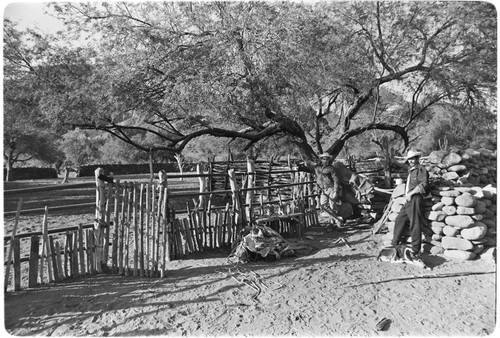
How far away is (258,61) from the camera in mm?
6723

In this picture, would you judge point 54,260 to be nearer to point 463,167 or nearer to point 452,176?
point 452,176

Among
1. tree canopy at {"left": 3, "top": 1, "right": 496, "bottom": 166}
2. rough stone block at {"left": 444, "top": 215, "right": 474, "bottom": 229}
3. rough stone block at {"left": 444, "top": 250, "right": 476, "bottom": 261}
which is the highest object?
tree canopy at {"left": 3, "top": 1, "right": 496, "bottom": 166}

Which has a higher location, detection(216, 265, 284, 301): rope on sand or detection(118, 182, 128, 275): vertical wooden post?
detection(118, 182, 128, 275): vertical wooden post

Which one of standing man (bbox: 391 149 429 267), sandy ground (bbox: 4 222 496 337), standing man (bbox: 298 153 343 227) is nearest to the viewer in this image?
sandy ground (bbox: 4 222 496 337)

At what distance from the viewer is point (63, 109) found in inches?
308

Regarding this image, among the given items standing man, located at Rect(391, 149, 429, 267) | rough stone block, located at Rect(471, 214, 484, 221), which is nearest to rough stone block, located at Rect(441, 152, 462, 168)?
standing man, located at Rect(391, 149, 429, 267)

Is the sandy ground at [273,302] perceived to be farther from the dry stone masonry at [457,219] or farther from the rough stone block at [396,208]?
the rough stone block at [396,208]

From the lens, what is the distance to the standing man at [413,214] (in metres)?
4.77

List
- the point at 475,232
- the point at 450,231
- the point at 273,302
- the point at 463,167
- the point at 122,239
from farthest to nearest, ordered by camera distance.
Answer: the point at 463,167, the point at 450,231, the point at 475,232, the point at 122,239, the point at 273,302

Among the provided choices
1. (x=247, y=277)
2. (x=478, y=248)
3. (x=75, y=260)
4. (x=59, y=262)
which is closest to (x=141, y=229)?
(x=75, y=260)

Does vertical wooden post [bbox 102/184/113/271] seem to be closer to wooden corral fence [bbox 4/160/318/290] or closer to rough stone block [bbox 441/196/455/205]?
wooden corral fence [bbox 4/160/318/290]

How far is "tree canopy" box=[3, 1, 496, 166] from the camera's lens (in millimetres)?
6777

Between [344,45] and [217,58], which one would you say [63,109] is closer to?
[217,58]

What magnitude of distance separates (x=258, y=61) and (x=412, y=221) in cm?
413
